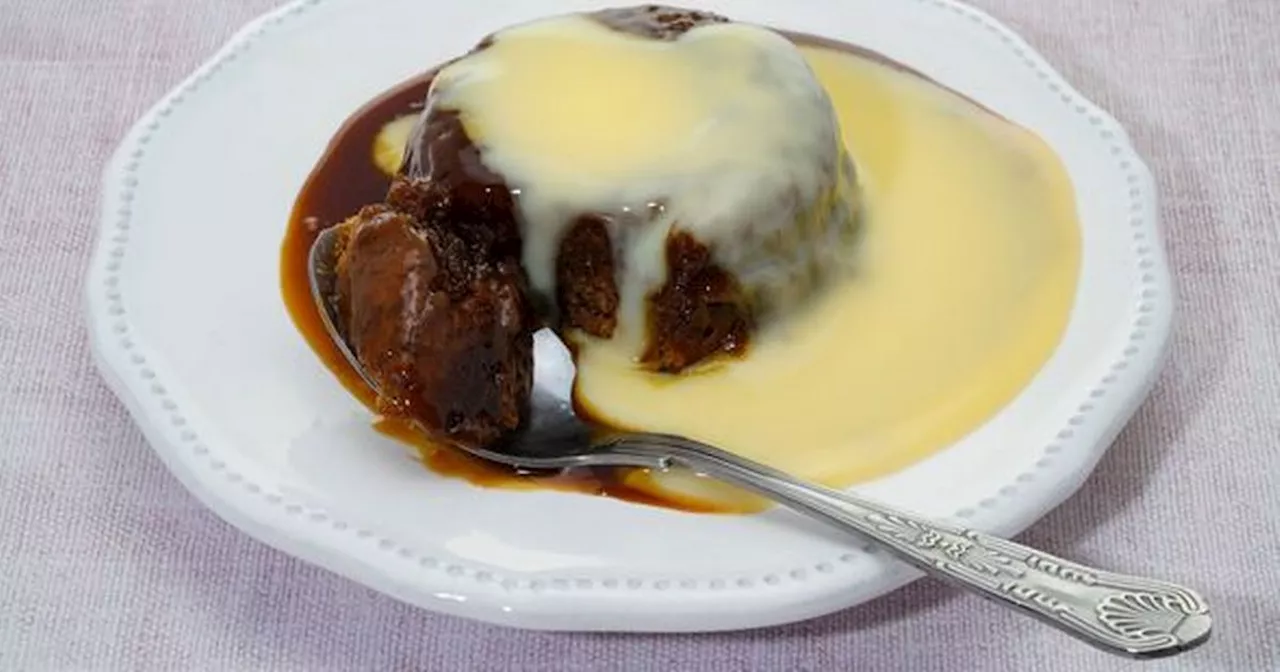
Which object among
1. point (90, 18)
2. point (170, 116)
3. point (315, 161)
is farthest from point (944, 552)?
point (90, 18)

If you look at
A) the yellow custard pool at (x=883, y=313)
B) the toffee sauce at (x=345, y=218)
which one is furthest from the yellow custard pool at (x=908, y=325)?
the toffee sauce at (x=345, y=218)

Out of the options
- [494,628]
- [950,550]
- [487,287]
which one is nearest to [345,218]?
[487,287]

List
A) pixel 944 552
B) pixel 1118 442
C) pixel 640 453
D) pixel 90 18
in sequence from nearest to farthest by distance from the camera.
Result: 1. pixel 944 552
2. pixel 640 453
3. pixel 1118 442
4. pixel 90 18

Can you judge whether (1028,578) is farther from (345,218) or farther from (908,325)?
(345,218)

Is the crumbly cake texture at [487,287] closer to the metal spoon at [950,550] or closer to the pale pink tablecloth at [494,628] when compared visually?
the metal spoon at [950,550]

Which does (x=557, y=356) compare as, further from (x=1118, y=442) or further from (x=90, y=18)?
(x=90, y=18)

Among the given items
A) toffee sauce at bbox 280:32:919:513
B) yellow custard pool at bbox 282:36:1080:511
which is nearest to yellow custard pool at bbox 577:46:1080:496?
yellow custard pool at bbox 282:36:1080:511
